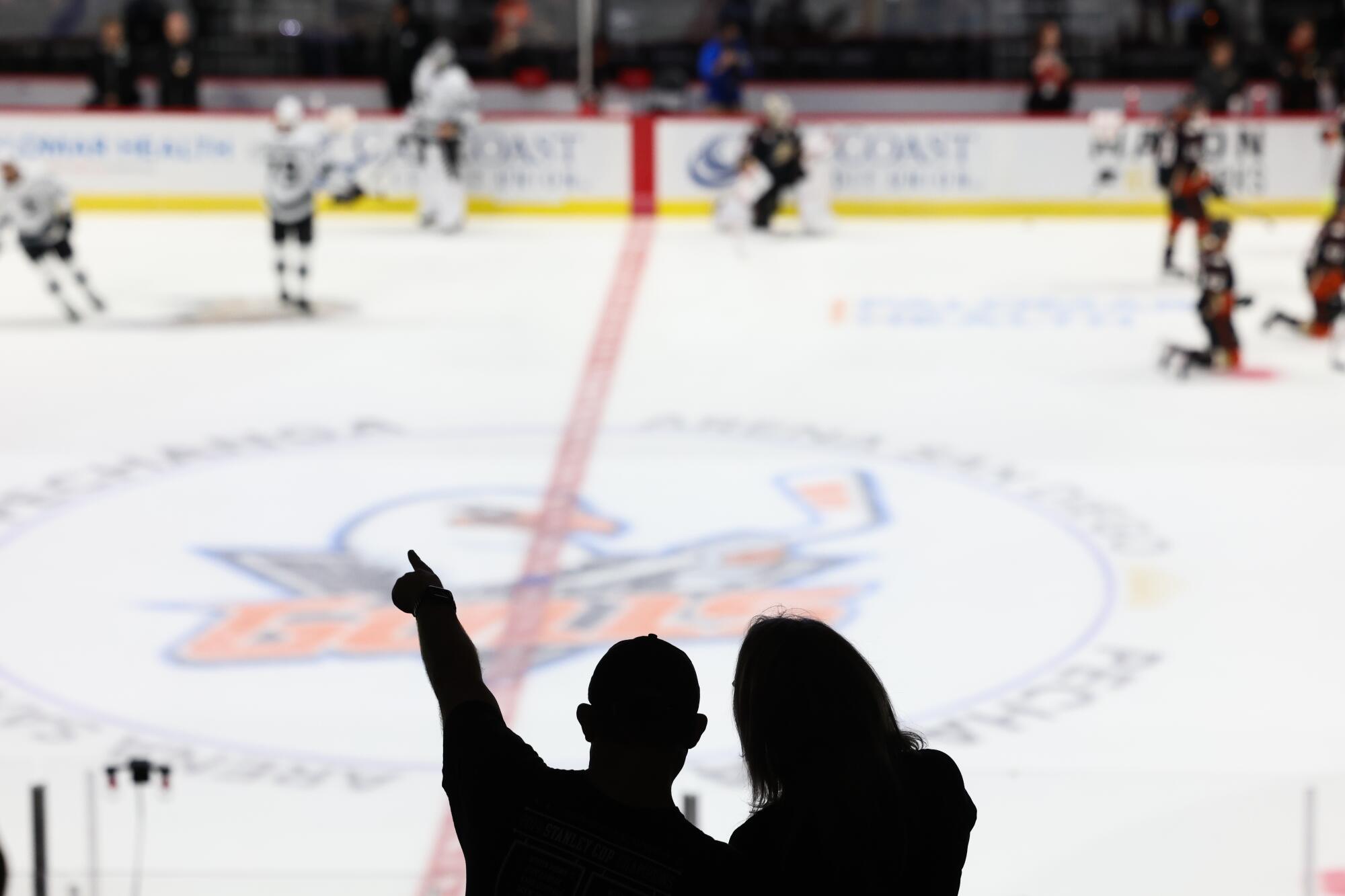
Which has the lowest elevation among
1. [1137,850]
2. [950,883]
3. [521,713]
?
[521,713]

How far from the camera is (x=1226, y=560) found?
6.69m

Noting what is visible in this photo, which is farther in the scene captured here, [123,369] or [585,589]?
[123,369]

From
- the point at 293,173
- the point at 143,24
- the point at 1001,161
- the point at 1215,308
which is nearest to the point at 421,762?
the point at 1215,308

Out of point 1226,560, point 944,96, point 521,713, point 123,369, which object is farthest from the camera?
point 944,96

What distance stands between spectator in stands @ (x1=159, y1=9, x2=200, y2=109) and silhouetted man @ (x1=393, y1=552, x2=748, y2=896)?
15075mm

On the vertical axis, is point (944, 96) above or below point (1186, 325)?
above

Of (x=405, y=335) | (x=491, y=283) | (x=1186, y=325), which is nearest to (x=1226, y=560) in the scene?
(x=1186, y=325)

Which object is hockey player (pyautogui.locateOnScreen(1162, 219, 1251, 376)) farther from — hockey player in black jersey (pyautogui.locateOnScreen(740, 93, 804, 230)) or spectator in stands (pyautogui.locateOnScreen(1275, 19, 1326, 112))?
spectator in stands (pyautogui.locateOnScreen(1275, 19, 1326, 112))

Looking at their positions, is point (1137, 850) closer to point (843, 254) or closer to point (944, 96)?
point (843, 254)

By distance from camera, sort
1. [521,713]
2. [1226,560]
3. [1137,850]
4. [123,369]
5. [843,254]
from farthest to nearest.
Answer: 1. [843,254]
2. [123,369]
3. [1226,560]
4. [521,713]
5. [1137,850]

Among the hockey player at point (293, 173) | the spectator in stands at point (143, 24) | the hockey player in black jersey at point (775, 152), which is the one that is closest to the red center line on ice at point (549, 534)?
the hockey player at point (293, 173)

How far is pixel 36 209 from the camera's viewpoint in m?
11.0

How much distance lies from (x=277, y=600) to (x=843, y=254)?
8.26 m

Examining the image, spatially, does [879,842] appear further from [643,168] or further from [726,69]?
[726,69]
